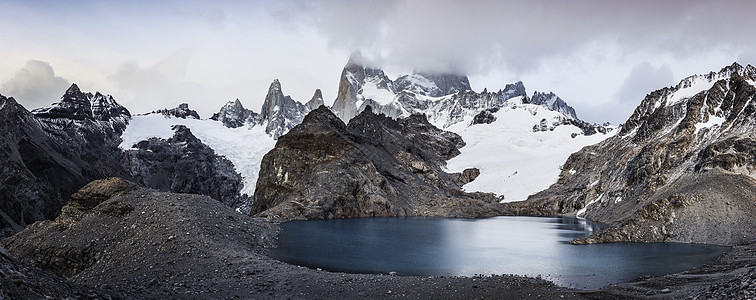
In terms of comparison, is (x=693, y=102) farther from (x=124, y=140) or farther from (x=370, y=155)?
(x=124, y=140)

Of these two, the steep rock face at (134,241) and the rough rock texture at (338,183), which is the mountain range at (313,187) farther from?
the rough rock texture at (338,183)

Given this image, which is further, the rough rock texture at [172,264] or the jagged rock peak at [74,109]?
the jagged rock peak at [74,109]

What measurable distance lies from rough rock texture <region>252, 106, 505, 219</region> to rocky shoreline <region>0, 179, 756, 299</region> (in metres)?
47.0

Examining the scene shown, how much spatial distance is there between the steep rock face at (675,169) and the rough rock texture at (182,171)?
11514cm

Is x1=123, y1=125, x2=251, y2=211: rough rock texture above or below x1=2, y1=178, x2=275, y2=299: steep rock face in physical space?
above

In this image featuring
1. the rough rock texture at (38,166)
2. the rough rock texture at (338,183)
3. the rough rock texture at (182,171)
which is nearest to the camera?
the rough rock texture at (38,166)

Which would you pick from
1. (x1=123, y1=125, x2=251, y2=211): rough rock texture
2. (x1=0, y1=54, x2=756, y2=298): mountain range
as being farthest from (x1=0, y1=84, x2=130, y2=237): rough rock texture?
(x1=123, y1=125, x2=251, y2=211): rough rock texture

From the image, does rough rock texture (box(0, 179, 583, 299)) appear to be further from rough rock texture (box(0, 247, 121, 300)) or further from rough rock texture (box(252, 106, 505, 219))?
rough rock texture (box(252, 106, 505, 219))

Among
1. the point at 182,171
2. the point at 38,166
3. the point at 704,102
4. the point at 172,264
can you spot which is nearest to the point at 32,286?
the point at 172,264

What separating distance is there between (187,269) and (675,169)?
281 feet

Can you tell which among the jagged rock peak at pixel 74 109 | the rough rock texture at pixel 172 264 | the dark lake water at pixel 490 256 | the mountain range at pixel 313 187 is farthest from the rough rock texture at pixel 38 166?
the dark lake water at pixel 490 256

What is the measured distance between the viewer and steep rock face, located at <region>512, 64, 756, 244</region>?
55.2 metres

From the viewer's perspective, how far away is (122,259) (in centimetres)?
3131

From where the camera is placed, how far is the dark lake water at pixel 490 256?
34406 mm
